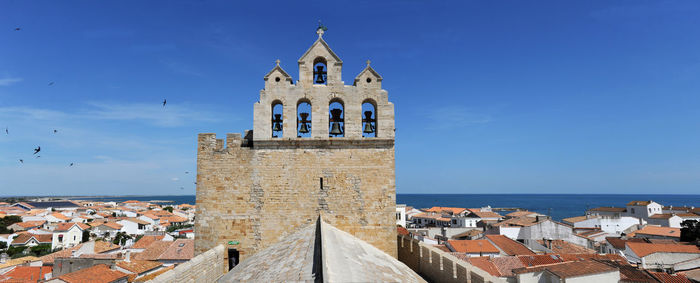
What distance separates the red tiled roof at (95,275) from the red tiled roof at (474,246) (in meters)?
28.4

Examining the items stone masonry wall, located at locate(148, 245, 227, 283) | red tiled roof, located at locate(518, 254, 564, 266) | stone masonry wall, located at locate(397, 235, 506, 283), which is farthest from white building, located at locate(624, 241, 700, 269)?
stone masonry wall, located at locate(148, 245, 227, 283)

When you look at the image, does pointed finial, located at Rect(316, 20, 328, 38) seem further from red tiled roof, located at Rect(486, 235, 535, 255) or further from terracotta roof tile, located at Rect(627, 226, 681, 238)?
terracotta roof tile, located at Rect(627, 226, 681, 238)

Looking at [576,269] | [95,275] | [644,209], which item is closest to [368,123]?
[576,269]

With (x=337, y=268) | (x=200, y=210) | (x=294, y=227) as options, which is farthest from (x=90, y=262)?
(x=337, y=268)

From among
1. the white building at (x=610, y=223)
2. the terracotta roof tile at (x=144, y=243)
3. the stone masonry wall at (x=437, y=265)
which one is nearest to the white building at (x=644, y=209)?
the white building at (x=610, y=223)

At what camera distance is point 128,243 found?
59938mm

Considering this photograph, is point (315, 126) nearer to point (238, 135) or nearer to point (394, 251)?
point (238, 135)

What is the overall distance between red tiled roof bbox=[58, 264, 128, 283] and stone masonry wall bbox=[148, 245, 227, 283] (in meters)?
19.9

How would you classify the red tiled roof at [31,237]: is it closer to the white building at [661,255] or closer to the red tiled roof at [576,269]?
the red tiled roof at [576,269]

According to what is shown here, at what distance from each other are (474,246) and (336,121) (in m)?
30.8

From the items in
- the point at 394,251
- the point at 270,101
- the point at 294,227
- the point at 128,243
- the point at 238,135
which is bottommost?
the point at 128,243

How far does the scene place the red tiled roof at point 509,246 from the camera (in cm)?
3765

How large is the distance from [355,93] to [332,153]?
2098mm

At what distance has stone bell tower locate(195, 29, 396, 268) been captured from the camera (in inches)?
476
